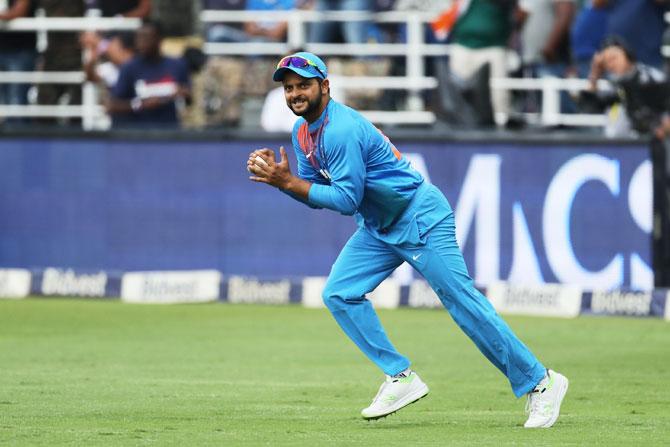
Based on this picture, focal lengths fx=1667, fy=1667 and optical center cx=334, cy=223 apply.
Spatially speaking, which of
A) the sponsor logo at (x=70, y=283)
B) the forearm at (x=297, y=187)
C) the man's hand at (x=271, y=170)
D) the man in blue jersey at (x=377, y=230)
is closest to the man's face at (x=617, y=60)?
the sponsor logo at (x=70, y=283)

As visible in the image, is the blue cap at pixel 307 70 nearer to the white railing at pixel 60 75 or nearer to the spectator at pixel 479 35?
the spectator at pixel 479 35

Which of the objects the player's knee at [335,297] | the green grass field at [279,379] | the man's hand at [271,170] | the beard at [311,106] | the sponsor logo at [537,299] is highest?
the beard at [311,106]

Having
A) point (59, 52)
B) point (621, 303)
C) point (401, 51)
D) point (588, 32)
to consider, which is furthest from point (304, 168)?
point (59, 52)

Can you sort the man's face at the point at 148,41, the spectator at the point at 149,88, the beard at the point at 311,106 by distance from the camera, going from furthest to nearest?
1. the spectator at the point at 149,88
2. the man's face at the point at 148,41
3. the beard at the point at 311,106

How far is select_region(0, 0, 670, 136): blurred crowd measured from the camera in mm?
16234

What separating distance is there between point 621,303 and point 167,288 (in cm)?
460

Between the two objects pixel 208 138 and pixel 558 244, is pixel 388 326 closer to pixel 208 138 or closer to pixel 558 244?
pixel 558 244

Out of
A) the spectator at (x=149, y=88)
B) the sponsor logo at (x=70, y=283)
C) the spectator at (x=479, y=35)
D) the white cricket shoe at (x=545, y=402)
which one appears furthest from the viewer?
the spectator at (x=149, y=88)

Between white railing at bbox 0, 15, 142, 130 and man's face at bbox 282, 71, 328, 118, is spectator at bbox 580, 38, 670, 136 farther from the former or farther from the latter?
man's face at bbox 282, 71, 328, 118

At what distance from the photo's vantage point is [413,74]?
17203 mm

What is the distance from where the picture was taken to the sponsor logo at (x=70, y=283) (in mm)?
17031

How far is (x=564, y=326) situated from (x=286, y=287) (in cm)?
Result: 312

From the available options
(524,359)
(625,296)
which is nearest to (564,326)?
(625,296)

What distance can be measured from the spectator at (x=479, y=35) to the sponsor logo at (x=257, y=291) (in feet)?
9.11
